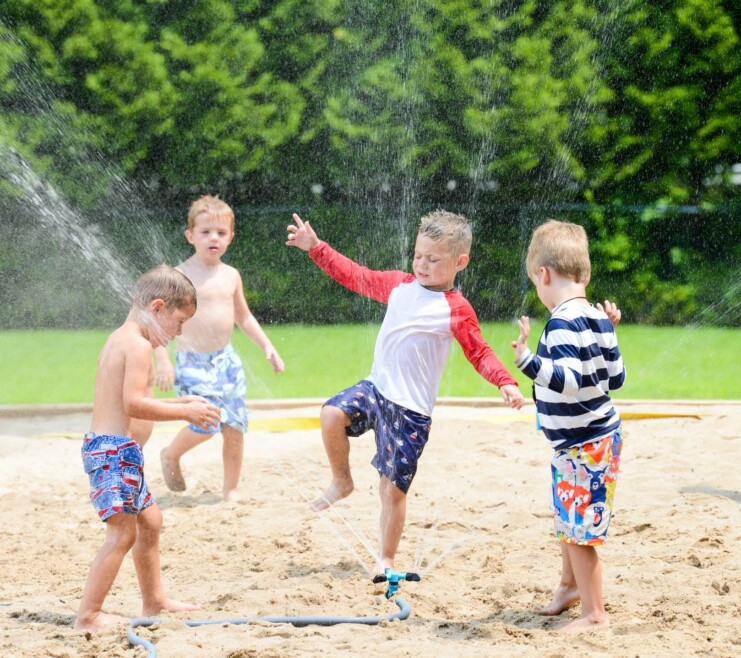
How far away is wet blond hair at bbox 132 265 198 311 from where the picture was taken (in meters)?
3.35

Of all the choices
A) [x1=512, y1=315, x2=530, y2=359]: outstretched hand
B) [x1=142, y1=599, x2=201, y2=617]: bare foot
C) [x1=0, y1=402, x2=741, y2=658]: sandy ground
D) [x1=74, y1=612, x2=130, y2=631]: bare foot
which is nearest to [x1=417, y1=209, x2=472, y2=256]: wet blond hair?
[x1=512, y1=315, x2=530, y2=359]: outstretched hand

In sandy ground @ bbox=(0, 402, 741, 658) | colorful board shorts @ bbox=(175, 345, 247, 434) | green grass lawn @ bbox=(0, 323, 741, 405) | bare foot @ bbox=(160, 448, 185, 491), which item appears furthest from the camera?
green grass lawn @ bbox=(0, 323, 741, 405)

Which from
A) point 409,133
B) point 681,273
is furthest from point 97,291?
point 681,273

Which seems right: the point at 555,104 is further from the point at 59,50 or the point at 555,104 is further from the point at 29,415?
the point at 29,415

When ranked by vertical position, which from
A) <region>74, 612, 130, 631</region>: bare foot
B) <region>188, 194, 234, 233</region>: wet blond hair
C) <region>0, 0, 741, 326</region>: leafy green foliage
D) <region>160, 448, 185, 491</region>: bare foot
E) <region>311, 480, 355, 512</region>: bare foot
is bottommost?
<region>74, 612, 130, 631</region>: bare foot

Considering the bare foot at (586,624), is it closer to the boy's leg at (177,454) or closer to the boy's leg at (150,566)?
the boy's leg at (150,566)

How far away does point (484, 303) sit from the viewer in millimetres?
13953

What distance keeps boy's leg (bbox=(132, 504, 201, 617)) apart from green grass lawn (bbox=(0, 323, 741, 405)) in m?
4.97

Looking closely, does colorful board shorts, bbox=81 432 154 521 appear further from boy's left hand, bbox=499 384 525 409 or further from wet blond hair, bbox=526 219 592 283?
wet blond hair, bbox=526 219 592 283

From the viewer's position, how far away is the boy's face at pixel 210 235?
5.15 metres

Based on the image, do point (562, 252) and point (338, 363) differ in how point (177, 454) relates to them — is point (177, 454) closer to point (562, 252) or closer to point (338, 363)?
point (562, 252)

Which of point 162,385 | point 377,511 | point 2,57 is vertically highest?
point 2,57

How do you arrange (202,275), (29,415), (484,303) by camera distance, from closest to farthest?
(202,275), (29,415), (484,303)

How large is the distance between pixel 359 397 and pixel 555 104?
34.0ft
